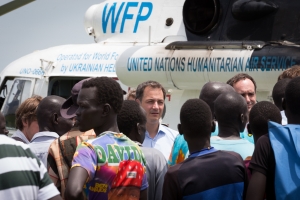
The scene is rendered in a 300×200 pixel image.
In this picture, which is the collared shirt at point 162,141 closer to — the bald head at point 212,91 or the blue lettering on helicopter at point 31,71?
the bald head at point 212,91

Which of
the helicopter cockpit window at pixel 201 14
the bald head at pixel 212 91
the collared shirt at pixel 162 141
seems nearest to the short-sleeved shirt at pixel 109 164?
the bald head at pixel 212 91

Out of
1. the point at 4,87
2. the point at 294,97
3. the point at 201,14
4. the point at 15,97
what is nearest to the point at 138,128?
Answer: the point at 294,97

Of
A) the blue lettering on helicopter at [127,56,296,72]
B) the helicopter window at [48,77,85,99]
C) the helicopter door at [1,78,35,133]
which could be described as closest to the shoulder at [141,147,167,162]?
the blue lettering on helicopter at [127,56,296,72]

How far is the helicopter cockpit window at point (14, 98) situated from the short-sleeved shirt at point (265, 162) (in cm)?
660

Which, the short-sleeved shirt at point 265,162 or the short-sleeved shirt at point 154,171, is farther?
the short-sleeved shirt at point 154,171

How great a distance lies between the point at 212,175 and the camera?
3.67 meters

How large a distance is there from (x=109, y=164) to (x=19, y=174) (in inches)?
31.5

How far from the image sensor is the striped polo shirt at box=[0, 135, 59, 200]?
2791 millimetres

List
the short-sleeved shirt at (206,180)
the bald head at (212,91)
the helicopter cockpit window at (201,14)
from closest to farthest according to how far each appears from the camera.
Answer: the short-sleeved shirt at (206,180), the bald head at (212,91), the helicopter cockpit window at (201,14)

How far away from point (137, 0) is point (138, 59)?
4.69ft

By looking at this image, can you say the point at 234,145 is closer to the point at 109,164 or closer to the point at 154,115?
the point at 109,164

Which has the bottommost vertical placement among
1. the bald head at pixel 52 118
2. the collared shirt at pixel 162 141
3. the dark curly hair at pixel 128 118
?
the collared shirt at pixel 162 141

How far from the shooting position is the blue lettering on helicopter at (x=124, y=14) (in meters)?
9.05

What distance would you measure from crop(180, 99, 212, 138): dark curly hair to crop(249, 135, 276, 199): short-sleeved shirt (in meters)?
0.38
